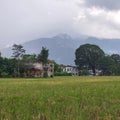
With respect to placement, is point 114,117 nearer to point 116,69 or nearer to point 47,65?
point 47,65

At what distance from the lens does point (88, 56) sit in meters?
176

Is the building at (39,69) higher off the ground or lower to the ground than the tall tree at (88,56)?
lower

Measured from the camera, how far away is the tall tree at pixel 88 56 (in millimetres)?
175250

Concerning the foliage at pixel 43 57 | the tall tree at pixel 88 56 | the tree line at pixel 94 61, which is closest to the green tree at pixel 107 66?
the tree line at pixel 94 61

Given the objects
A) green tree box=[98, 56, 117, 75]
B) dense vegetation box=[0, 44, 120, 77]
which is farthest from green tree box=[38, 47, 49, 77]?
green tree box=[98, 56, 117, 75]

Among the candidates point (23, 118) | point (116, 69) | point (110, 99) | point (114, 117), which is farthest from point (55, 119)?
point (116, 69)

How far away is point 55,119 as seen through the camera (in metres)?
13.7

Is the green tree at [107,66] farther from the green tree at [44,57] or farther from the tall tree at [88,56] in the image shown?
the green tree at [44,57]

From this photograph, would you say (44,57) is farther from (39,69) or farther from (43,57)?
(39,69)

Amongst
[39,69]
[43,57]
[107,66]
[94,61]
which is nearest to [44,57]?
[43,57]

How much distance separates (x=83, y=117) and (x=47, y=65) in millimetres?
130261

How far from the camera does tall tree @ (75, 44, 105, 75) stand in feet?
575

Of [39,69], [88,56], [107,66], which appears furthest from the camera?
[88,56]

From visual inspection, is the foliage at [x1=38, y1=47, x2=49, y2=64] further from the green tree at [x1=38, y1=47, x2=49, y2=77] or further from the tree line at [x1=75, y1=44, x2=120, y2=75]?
the tree line at [x1=75, y1=44, x2=120, y2=75]
